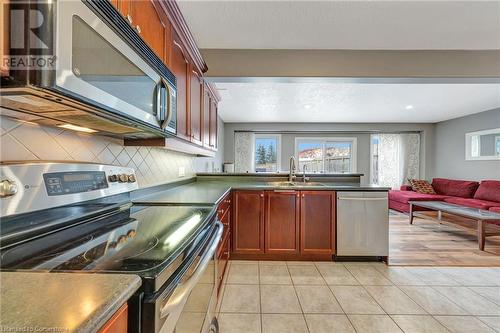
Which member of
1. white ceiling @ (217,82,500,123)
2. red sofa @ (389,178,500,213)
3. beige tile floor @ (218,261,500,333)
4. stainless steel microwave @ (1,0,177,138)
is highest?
white ceiling @ (217,82,500,123)

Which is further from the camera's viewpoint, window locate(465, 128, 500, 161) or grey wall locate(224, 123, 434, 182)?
grey wall locate(224, 123, 434, 182)

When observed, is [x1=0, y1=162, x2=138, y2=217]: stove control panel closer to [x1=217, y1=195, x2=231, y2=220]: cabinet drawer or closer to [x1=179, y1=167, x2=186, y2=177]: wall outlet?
[x1=217, y1=195, x2=231, y2=220]: cabinet drawer

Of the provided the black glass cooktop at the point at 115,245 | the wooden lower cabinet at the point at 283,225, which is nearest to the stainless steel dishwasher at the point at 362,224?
the wooden lower cabinet at the point at 283,225

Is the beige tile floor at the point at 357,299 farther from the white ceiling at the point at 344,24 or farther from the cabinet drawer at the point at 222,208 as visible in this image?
the white ceiling at the point at 344,24

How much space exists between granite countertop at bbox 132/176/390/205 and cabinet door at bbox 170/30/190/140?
19.4 inches

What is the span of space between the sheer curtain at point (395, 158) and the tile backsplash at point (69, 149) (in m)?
6.80

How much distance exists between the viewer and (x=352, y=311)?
191 centimetres

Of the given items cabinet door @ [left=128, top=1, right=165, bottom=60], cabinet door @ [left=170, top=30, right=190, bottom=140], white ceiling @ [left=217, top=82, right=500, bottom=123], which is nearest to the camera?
cabinet door @ [left=128, top=1, right=165, bottom=60]

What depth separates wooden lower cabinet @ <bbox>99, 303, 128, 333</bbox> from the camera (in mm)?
509

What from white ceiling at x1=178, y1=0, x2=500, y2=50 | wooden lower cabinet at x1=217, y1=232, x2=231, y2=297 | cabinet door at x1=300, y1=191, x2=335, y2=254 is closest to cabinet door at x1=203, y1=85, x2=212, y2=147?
white ceiling at x1=178, y1=0, x2=500, y2=50

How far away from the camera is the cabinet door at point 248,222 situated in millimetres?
2924

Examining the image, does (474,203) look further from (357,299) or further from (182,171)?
(182,171)

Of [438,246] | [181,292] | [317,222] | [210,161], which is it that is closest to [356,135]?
[438,246]

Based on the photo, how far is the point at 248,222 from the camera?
2938 millimetres
